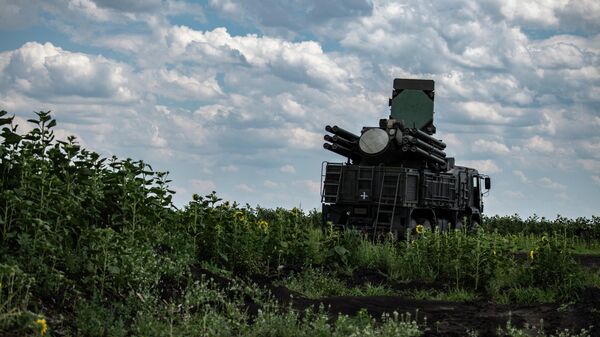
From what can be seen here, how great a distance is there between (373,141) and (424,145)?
1.28 meters

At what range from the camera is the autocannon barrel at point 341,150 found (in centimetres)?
2267

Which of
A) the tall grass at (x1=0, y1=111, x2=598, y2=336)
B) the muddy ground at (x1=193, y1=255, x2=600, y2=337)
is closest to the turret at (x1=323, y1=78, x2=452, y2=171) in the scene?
the tall grass at (x1=0, y1=111, x2=598, y2=336)

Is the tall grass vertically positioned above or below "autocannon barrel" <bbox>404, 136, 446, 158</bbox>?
below

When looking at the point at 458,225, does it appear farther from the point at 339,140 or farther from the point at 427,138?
the point at 339,140

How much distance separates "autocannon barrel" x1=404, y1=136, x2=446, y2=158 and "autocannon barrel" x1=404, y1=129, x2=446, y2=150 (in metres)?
0.16

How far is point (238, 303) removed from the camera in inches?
413

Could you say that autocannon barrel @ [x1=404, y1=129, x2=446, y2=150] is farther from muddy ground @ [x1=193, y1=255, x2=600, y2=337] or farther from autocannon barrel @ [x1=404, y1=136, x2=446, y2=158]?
muddy ground @ [x1=193, y1=255, x2=600, y2=337]

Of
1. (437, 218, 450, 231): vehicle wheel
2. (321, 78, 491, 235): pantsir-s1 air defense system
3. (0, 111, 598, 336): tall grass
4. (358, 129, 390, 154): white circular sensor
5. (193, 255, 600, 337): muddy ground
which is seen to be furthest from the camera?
(437, 218, 450, 231): vehicle wheel

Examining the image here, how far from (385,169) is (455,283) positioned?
7.56 m

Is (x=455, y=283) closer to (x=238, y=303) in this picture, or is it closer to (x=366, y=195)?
(x=238, y=303)

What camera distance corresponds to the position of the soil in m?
10.4

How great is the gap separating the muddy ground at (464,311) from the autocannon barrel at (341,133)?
10428 mm

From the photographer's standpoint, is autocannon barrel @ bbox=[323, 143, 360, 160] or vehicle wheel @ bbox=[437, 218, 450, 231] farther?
vehicle wheel @ bbox=[437, 218, 450, 231]

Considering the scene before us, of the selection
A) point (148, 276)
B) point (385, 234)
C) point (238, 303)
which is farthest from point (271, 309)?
point (385, 234)
